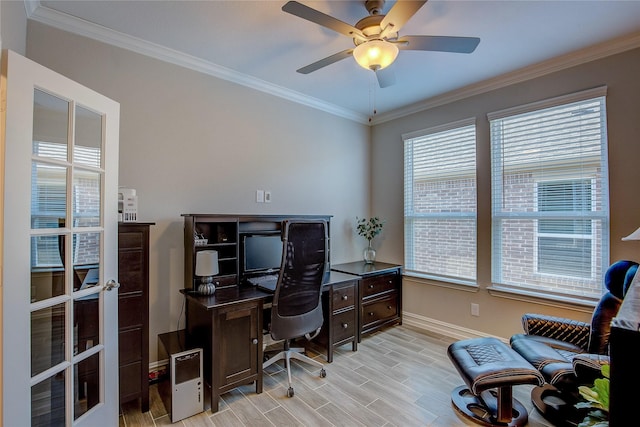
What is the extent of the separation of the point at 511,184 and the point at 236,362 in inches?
119

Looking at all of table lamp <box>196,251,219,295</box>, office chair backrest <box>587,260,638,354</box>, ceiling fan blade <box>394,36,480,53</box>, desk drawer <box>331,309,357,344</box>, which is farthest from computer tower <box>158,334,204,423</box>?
office chair backrest <box>587,260,638,354</box>

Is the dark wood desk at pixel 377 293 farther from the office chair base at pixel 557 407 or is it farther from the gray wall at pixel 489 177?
the office chair base at pixel 557 407

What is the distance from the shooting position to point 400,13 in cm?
162

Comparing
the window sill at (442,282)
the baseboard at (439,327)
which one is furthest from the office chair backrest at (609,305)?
the window sill at (442,282)

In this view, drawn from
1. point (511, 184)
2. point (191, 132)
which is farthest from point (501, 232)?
point (191, 132)

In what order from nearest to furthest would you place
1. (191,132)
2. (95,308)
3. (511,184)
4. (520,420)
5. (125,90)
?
(95,308), (520,420), (125,90), (191,132), (511,184)

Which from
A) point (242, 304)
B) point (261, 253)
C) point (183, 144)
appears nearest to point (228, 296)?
point (242, 304)

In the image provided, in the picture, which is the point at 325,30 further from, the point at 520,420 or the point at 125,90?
the point at 520,420

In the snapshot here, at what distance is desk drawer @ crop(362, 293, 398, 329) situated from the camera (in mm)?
3296

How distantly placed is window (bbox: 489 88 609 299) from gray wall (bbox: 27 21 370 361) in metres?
2.03

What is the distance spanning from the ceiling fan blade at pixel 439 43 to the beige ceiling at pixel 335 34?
0.31m

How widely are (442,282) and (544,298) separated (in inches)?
38.5

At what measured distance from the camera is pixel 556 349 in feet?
7.13

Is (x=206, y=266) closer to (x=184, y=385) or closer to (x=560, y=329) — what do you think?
(x=184, y=385)
